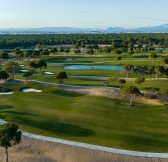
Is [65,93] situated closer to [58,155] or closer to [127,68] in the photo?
[127,68]

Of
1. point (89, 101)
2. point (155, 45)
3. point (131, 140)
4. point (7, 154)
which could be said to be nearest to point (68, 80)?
point (89, 101)

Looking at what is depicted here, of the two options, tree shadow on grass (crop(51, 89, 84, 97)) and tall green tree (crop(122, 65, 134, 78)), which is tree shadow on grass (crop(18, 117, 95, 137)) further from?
tall green tree (crop(122, 65, 134, 78))

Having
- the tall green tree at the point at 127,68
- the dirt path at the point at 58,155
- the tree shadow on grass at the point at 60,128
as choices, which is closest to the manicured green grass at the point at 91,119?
the tree shadow on grass at the point at 60,128

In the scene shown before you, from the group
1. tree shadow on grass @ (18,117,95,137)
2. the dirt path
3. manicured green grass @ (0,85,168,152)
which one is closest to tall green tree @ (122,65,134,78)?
manicured green grass @ (0,85,168,152)

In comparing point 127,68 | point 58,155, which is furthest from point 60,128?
point 127,68

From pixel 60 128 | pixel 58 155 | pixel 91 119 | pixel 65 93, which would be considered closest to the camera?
pixel 58 155

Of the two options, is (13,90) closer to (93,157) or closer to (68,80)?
(68,80)

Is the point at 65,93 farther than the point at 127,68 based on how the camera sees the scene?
No

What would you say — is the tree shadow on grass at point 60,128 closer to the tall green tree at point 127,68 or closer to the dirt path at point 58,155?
the dirt path at point 58,155
